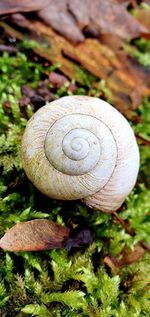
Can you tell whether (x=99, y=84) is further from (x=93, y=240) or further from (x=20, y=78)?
(x=93, y=240)

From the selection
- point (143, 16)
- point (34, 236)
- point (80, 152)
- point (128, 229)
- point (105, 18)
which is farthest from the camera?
point (143, 16)

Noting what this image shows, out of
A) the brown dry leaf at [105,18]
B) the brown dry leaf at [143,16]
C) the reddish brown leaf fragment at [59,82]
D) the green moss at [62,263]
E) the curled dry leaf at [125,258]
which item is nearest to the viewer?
the green moss at [62,263]

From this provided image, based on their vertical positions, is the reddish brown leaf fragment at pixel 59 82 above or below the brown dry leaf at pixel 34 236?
above

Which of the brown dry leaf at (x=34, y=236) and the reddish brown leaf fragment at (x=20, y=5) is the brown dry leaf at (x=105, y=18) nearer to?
the reddish brown leaf fragment at (x=20, y=5)

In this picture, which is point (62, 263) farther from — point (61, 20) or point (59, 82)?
point (61, 20)

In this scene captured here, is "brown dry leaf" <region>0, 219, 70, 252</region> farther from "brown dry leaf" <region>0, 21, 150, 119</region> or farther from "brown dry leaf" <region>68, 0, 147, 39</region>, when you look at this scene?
"brown dry leaf" <region>68, 0, 147, 39</region>

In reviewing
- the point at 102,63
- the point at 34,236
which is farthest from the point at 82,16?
the point at 34,236

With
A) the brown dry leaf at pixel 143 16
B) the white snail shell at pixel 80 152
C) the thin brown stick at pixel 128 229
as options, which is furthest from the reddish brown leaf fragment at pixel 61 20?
the thin brown stick at pixel 128 229

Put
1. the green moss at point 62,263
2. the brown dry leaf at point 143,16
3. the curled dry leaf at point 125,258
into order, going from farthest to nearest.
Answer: the brown dry leaf at point 143,16, the curled dry leaf at point 125,258, the green moss at point 62,263
